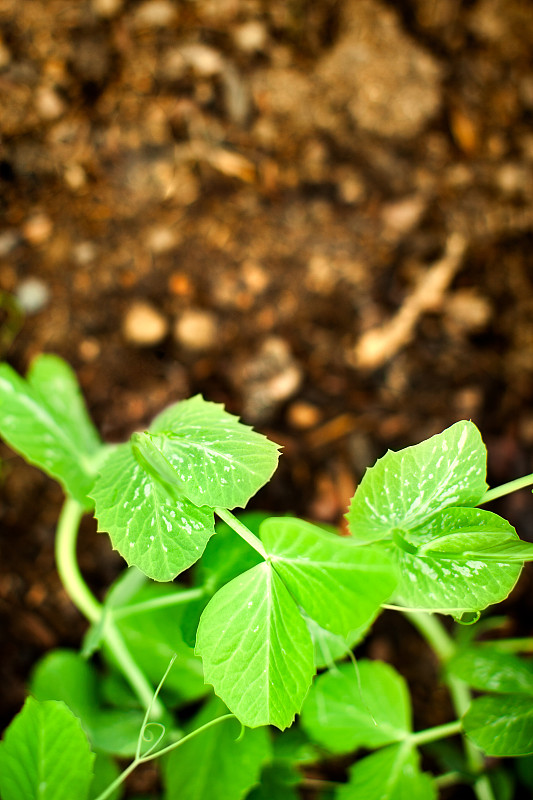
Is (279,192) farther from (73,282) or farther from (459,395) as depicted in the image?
(459,395)

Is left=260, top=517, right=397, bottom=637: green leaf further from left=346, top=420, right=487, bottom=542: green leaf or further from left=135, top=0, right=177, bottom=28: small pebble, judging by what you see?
left=135, top=0, right=177, bottom=28: small pebble

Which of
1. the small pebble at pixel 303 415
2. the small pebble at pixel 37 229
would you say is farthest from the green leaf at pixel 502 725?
the small pebble at pixel 37 229

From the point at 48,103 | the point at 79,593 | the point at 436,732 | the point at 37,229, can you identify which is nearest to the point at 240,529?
A: the point at 79,593

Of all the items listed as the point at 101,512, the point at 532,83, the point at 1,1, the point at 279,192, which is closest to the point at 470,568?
the point at 101,512

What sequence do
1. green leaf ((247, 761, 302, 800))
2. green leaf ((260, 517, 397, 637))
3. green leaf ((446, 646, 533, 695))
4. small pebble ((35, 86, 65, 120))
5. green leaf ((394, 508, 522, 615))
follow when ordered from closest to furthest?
green leaf ((260, 517, 397, 637)) → green leaf ((394, 508, 522, 615)) → green leaf ((446, 646, 533, 695)) → green leaf ((247, 761, 302, 800)) → small pebble ((35, 86, 65, 120))

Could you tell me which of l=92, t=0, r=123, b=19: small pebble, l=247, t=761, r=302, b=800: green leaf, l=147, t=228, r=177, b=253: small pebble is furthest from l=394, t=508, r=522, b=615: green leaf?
l=92, t=0, r=123, b=19: small pebble

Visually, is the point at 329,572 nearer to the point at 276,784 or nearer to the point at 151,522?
the point at 151,522

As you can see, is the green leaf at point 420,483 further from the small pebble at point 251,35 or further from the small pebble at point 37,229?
the small pebble at point 251,35
